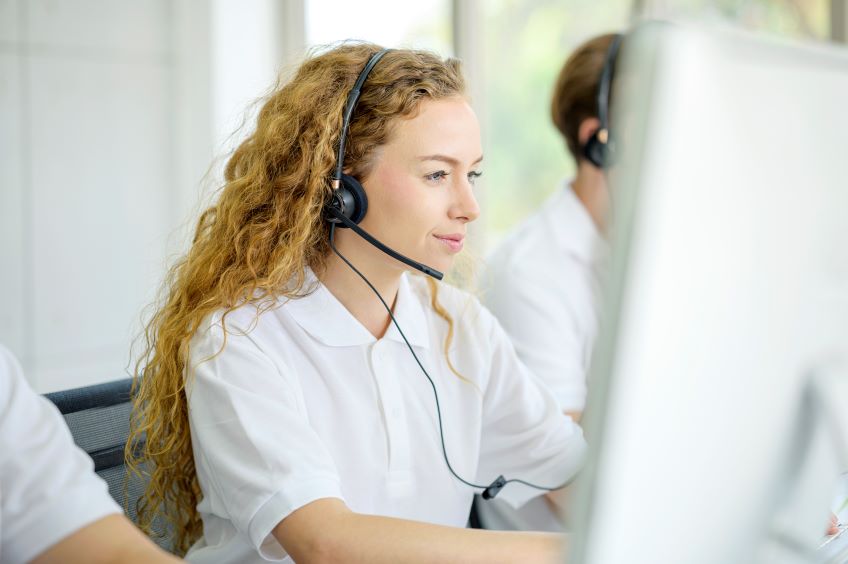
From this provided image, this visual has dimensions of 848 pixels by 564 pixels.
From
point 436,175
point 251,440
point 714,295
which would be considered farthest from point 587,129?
point 714,295

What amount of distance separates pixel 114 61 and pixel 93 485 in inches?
104

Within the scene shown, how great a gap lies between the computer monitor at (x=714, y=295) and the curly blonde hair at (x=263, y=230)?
762mm

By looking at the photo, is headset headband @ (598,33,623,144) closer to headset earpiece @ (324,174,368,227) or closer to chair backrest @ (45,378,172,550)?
headset earpiece @ (324,174,368,227)

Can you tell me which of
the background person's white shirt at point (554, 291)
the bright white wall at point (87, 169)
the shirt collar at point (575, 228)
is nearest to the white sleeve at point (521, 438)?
the background person's white shirt at point (554, 291)

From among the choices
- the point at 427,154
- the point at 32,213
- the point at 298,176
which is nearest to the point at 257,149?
the point at 298,176

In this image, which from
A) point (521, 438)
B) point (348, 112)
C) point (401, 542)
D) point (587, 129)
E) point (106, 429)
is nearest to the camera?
point (401, 542)

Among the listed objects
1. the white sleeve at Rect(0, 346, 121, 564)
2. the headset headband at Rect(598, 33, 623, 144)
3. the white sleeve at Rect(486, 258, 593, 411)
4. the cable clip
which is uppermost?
the headset headband at Rect(598, 33, 623, 144)

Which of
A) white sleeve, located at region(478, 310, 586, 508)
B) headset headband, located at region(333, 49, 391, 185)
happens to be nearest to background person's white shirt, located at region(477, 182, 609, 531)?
white sleeve, located at region(478, 310, 586, 508)

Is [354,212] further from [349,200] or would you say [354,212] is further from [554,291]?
[554,291]

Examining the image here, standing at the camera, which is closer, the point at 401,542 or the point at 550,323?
the point at 401,542

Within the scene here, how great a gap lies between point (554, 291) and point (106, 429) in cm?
90

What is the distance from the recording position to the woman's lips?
1237 mm

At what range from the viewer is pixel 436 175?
1234 millimetres

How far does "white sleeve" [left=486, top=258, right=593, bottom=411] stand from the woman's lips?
455mm
